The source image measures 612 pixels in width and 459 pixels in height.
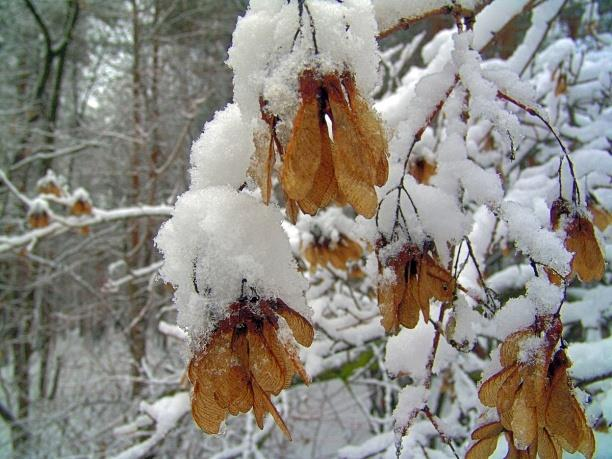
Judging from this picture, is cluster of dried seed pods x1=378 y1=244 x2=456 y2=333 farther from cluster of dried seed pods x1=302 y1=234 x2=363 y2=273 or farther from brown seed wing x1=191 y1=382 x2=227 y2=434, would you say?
cluster of dried seed pods x1=302 y1=234 x2=363 y2=273

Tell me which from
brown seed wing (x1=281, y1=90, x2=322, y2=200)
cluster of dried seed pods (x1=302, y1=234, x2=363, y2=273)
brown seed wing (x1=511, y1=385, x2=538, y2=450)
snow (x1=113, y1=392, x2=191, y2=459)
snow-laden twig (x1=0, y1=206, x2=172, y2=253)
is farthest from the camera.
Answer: snow-laden twig (x1=0, y1=206, x2=172, y2=253)

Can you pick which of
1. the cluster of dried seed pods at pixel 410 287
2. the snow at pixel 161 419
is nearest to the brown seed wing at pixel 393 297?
the cluster of dried seed pods at pixel 410 287

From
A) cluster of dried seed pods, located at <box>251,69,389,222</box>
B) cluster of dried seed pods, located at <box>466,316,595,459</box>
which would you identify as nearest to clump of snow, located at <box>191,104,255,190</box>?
cluster of dried seed pods, located at <box>251,69,389,222</box>

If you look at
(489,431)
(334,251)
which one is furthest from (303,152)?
(334,251)

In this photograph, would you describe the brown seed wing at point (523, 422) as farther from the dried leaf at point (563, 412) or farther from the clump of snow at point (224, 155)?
the clump of snow at point (224, 155)

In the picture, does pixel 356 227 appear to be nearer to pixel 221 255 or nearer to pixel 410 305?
pixel 410 305
